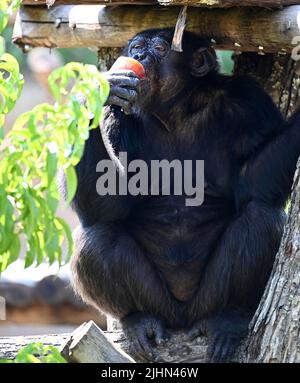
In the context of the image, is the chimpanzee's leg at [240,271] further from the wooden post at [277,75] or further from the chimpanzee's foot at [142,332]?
the wooden post at [277,75]

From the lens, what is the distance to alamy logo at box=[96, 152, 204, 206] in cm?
624

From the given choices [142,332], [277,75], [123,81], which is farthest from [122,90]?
[277,75]

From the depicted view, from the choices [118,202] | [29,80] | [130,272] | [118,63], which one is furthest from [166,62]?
[29,80]

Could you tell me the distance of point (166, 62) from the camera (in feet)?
21.1

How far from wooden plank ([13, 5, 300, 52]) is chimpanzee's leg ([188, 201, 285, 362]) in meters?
1.15

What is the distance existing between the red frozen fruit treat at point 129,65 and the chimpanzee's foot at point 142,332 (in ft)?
5.36

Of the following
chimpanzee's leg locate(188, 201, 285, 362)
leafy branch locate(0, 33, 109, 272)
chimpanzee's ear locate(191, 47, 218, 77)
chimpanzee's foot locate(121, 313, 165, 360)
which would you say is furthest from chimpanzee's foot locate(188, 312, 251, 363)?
leafy branch locate(0, 33, 109, 272)

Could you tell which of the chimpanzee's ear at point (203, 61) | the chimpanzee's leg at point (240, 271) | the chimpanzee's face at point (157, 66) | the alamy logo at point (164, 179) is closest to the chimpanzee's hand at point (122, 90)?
the chimpanzee's face at point (157, 66)

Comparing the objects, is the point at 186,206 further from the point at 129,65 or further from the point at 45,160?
the point at 45,160

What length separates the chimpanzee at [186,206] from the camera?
5.78m

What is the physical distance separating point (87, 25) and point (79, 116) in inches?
139

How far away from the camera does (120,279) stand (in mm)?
6023

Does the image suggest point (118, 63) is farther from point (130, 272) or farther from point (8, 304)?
point (8, 304)

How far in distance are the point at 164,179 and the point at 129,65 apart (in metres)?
0.92
